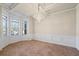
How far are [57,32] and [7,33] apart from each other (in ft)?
3.42

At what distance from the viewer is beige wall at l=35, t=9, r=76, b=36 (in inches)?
76.4

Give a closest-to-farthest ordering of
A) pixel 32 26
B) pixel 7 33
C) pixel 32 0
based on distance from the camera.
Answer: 1. pixel 32 0
2. pixel 7 33
3. pixel 32 26

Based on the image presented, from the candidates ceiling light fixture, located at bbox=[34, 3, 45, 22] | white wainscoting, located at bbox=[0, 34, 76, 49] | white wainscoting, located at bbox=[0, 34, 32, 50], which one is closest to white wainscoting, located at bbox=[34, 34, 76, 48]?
white wainscoting, located at bbox=[0, 34, 76, 49]

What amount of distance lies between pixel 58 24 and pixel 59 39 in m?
0.32

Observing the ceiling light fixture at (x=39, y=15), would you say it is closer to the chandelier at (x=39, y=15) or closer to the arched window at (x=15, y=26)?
the chandelier at (x=39, y=15)

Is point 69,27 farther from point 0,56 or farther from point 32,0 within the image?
point 0,56

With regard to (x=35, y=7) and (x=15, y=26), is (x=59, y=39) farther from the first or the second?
(x=15, y=26)

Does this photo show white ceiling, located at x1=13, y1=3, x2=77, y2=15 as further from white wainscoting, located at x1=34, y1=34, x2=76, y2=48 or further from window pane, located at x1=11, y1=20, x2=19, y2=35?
white wainscoting, located at x1=34, y1=34, x2=76, y2=48

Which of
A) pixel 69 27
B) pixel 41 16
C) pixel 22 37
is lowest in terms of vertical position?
pixel 22 37

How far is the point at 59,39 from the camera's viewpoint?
1970mm

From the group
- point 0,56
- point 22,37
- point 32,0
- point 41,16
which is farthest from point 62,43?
point 0,56

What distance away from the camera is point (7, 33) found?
76.0 inches

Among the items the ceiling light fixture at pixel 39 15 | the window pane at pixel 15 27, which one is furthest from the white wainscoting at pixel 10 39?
the ceiling light fixture at pixel 39 15

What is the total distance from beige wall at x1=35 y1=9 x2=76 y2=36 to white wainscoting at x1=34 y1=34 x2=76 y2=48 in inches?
3.2
